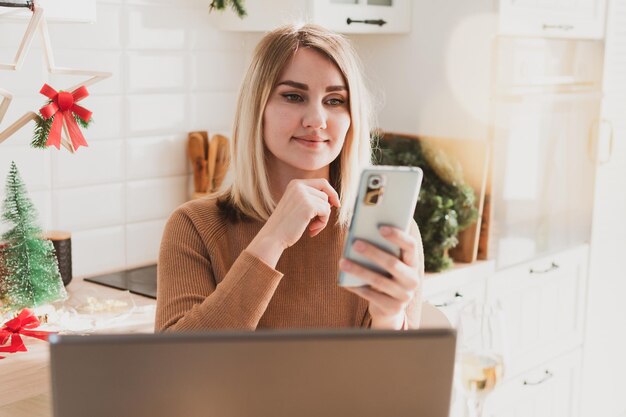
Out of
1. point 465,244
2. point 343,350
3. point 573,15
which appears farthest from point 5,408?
point 573,15

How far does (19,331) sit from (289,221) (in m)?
0.73

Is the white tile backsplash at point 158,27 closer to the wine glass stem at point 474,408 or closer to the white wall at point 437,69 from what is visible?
the white wall at point 437,69

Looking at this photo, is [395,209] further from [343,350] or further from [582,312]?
[582,312]

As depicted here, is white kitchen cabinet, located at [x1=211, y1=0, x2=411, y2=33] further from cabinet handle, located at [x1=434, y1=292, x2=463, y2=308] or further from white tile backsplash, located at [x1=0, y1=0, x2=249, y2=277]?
cabinet handle, located at [x1=434, y1=292, x2=463, y2=308]

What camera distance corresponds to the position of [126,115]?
2537mm

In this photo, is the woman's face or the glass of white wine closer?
the glass of white wine

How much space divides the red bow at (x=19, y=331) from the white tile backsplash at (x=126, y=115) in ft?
1.60

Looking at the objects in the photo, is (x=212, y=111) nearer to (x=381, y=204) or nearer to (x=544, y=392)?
(x=544, y=392)

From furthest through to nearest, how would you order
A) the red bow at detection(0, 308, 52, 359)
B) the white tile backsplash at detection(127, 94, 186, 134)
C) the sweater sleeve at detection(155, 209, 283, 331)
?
the white tile backsplash at detection(127, 94, 186, 134) → the red bow at detection(0, 308, 52, 359) → the sweater sleeve at detection(155, 209, 283, 331)

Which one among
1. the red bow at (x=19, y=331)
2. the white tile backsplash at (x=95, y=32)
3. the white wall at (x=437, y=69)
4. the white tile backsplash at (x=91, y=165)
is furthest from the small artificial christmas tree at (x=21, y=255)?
the white wall at (x=437, y=69)

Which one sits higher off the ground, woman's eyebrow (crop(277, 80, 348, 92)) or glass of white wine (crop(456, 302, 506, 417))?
woman's eyebrow (crop(277, 80, 348, 92))

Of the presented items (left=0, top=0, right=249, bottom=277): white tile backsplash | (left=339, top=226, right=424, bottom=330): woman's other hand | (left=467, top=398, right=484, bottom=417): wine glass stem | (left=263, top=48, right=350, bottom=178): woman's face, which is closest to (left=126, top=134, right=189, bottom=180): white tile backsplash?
(left=0, top=0, right=249, bottom=277): white tile backsplash

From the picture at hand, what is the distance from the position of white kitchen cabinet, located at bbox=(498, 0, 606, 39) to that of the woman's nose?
1280 millimetres

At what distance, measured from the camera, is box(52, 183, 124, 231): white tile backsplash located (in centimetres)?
241
